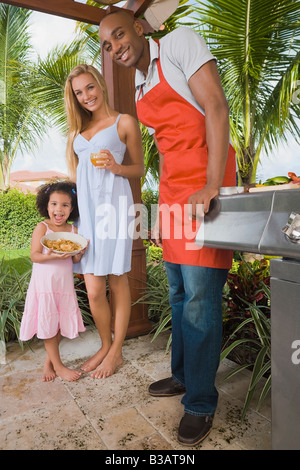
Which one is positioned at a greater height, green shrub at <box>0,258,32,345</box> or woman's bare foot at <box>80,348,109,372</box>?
green shrub at <box>0,258,32,345</box>

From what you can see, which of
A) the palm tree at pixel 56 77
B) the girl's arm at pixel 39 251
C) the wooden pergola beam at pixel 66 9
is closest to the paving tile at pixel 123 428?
the girl's arm at pixel 39 251

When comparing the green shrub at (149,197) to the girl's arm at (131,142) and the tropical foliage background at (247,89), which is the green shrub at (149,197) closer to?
the tropical foliage background at (247,89)

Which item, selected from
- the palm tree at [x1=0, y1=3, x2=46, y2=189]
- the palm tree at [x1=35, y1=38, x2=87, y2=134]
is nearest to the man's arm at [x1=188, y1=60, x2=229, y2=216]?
the palm tree at [x1=35, y1=38, x2=87, y2=134]

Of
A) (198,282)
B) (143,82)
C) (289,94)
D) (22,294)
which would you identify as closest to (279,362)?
(198,282)

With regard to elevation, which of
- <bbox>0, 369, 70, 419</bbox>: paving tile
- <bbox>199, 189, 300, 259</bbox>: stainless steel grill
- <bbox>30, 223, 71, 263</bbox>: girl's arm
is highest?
<bbox>199, 189, 300, 259</bbox>: stainless steel grill

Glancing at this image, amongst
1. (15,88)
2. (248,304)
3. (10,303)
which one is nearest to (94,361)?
(10,303)

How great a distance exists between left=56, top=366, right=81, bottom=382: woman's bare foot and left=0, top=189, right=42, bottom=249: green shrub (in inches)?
284

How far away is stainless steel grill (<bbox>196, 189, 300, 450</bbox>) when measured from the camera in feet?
2.78

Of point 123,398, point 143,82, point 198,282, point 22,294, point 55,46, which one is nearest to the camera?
point 198,282

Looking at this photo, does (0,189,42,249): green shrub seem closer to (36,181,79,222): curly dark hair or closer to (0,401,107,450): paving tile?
(36,181,79,222): curly dark hair

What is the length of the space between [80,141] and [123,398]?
1.51 m

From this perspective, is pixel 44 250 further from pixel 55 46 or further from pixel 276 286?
pixel 55 46

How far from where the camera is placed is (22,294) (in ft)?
9.27

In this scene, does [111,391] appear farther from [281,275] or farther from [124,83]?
[124,83]
